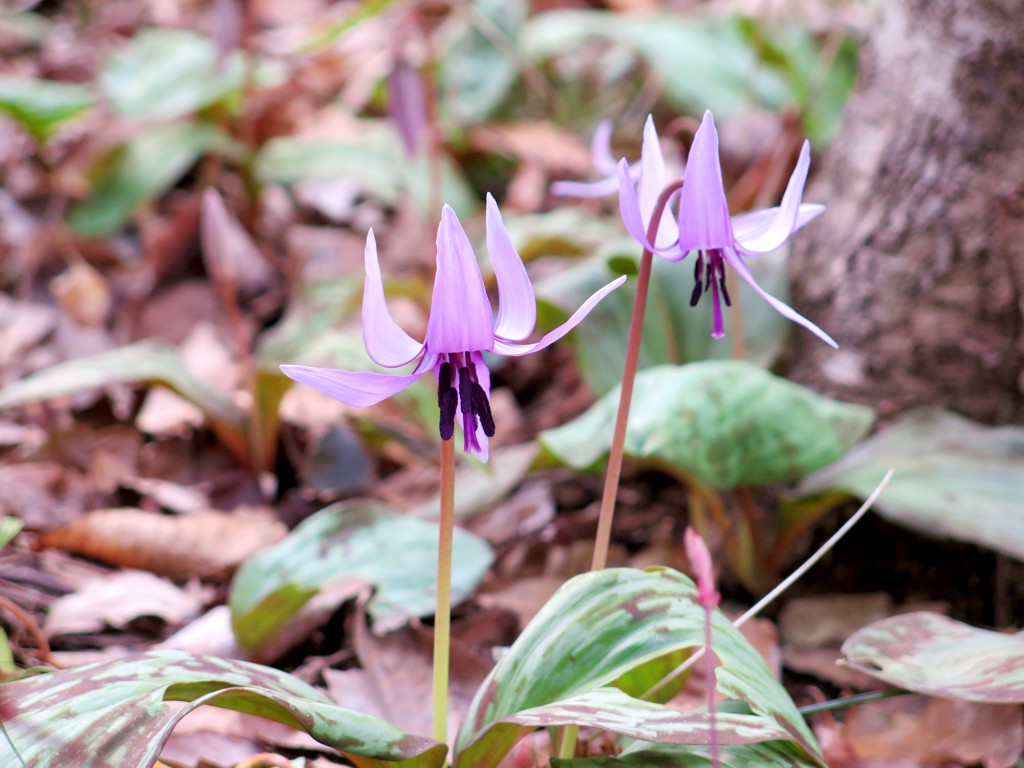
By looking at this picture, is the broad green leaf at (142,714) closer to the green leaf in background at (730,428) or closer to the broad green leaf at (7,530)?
the broad green leaf at (7,530)

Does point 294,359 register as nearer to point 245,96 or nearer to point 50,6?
point 245,96

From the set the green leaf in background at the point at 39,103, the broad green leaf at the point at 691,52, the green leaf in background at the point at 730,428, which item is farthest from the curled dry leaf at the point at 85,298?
the green leaf in background at the point at 730,428

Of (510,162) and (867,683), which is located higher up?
(510,162)

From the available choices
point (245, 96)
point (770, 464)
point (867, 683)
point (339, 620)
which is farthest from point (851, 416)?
point (245, 96)

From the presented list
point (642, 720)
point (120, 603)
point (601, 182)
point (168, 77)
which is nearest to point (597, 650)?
point (642, 720)

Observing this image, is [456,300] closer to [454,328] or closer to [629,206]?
[454,328]
